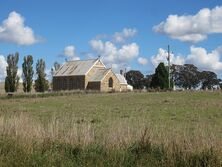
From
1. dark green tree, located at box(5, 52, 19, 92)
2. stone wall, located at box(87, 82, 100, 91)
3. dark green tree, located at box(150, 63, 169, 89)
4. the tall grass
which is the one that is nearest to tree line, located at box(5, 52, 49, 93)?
dark green tree, located at box(5, 52, 19, 92)

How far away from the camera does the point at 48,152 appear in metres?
11.9

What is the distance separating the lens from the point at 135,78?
146875 millimetres

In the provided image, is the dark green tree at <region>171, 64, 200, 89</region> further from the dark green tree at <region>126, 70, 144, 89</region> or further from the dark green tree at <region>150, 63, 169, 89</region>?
the dark green tree at <region>150, 63, 169, 89</region>

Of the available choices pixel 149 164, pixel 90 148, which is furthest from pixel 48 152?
pixel 149 164

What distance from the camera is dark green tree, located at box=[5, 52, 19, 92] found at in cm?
9852

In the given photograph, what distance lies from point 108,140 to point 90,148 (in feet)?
2.10

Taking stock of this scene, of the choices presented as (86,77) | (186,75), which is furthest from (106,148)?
(186,75)

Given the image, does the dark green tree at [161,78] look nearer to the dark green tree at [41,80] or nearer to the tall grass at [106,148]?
the dark green tree at [41,80]

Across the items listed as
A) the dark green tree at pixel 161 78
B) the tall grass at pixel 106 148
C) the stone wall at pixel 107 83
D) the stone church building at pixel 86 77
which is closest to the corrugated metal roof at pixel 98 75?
the stone church building at pixel 86 77

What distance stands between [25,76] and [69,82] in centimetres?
1102

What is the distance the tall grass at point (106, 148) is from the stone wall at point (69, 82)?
8250cm

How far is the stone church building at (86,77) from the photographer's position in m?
94.2

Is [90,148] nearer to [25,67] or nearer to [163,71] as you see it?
[163,71]

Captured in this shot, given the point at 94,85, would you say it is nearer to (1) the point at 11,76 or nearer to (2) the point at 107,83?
(2) the point at 107,83
